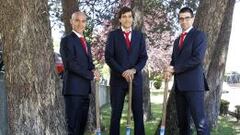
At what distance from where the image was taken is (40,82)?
6.10m

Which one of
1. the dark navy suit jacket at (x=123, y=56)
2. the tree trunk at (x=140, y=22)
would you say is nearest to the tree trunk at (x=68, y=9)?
the tree trunk at (x=140, y=22)

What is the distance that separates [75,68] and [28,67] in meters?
0.78

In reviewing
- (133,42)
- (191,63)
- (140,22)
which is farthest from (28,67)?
(140,22)

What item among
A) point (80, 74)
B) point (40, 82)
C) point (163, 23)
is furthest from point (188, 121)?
point (163, 23)

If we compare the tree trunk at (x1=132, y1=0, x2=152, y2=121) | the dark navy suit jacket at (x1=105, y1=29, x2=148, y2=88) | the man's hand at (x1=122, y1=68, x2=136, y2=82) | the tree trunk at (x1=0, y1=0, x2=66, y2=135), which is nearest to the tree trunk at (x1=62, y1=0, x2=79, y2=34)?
the tree trunk at (x1=132, y1=0, x2=152, y2=121)

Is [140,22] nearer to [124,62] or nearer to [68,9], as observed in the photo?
[68,9]

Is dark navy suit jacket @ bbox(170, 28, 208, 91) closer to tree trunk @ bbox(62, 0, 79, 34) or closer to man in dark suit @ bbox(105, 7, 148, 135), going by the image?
man in dark suit @ bbox(105, 7, 148, 135)

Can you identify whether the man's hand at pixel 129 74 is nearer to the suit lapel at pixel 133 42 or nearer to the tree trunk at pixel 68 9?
the suit lapel at pixel 133 42

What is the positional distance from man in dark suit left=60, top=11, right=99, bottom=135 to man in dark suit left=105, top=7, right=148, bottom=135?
0.29m

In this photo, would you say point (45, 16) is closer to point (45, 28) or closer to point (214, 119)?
point (45, 28)

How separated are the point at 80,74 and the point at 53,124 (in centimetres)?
80

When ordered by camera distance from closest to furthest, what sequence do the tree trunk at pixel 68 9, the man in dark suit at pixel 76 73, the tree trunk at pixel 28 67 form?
1. the tree trunk at pixel 28 67
2. the man in dark suit at pixel 76 73
3. the tree trunk at pixel 68 9

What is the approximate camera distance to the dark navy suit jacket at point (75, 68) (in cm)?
667

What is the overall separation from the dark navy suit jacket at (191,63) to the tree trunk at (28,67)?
169 centimetres
